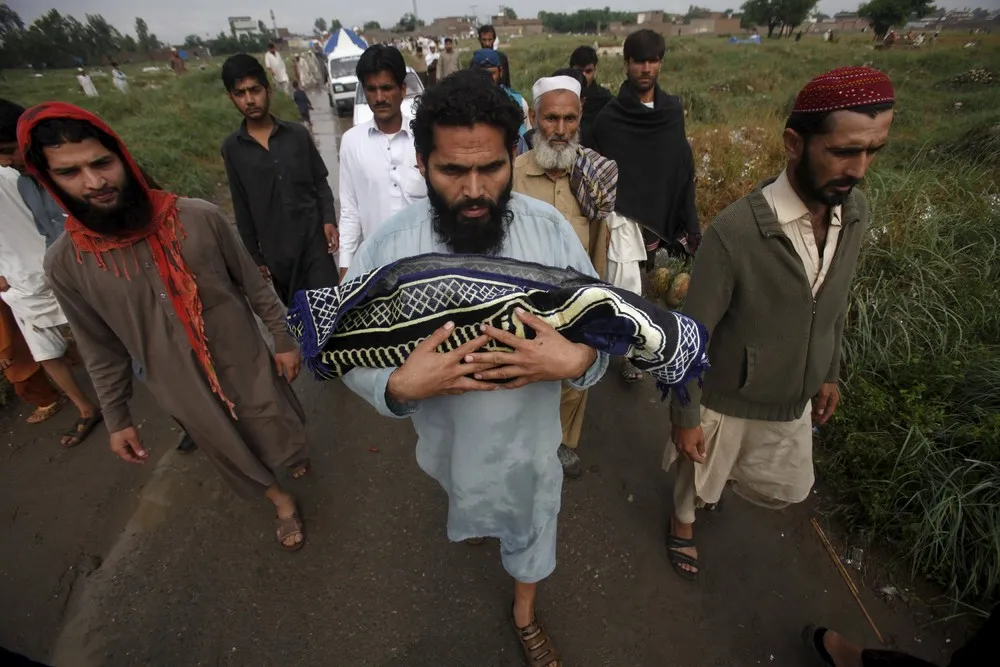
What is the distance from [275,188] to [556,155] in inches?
77.6

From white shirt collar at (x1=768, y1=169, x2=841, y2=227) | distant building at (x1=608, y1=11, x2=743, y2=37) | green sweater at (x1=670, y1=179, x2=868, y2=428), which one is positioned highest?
distant building at (x1=608, y1=11, x2=743, y2=37)

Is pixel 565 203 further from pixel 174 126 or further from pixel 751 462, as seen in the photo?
pixel 174 126

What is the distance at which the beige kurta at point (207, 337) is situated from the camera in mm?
1926

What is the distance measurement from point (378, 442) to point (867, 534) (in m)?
2.85

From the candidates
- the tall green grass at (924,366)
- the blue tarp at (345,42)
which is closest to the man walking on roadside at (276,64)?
the blue tarp at (345,42)

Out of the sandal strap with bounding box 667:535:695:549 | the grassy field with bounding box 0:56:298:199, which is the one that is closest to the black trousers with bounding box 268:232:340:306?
the sandal strap with bounding box 667:535:695:549

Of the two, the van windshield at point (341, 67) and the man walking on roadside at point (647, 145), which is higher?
the van windshield at point (341, 67)

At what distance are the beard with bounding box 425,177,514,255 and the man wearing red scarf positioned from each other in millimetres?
1237

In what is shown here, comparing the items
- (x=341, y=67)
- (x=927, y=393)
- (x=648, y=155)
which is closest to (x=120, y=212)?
(x=648, y=155)

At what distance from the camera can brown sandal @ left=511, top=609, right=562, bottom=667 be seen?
6.77ft

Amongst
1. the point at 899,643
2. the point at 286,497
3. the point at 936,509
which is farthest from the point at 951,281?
the point at 286,497

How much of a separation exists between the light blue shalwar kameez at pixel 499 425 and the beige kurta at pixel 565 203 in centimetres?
86

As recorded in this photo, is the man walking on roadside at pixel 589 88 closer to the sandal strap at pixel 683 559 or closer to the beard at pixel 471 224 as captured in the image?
the beard at pixel 471 224

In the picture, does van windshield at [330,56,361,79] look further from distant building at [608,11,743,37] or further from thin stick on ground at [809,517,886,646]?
distant building at [608,11,743,37]
